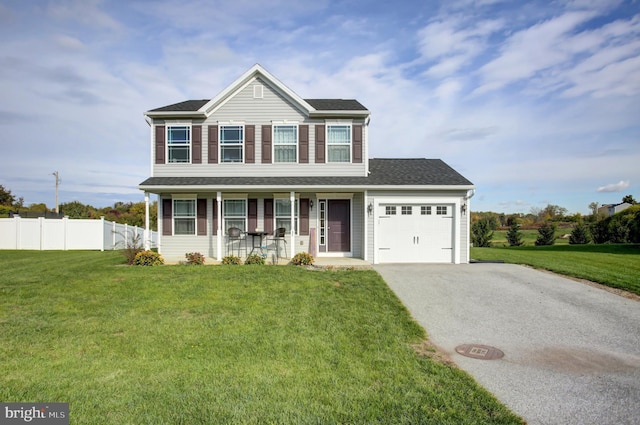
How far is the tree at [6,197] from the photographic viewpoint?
33.9 meters

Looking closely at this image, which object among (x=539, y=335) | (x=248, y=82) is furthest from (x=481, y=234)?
(x=539, y=335)

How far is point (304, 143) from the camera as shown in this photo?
1421 cm

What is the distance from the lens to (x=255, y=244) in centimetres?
1420

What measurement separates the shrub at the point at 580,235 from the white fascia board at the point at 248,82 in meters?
26.2

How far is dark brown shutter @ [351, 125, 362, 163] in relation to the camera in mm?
14242

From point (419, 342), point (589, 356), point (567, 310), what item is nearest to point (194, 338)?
point (419, 342)

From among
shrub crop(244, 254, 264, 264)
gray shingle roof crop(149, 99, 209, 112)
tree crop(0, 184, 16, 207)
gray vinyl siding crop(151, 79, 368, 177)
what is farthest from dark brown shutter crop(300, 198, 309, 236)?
tree crop(0, 184, 16, 207)

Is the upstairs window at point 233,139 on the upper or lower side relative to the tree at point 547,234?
upper

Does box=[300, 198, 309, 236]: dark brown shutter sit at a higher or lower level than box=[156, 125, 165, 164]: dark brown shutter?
lower

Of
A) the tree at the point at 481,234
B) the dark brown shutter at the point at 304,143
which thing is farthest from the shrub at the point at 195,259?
the tree at the point at 481,234

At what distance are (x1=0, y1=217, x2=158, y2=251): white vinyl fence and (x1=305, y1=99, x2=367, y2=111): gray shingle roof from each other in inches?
483

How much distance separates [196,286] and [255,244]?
488 cm

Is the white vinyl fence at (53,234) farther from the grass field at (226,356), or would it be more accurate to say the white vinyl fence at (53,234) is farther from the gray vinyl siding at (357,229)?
the grass field at (226,356)

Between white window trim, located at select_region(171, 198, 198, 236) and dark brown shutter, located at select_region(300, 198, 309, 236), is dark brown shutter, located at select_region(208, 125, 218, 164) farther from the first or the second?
dark brown shutter, located at select_region(300, 198, 309, 236)
